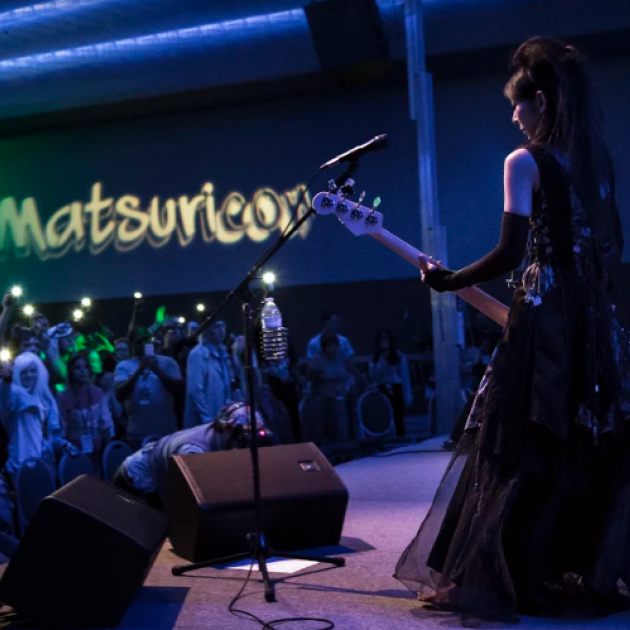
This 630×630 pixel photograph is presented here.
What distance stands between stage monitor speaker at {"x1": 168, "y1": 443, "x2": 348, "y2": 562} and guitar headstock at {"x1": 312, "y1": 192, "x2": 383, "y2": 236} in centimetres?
131

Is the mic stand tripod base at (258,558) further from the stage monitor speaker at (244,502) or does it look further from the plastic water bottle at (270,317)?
the plastic water bottle at (270,317)

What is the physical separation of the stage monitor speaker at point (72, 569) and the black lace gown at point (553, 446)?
0.91 meters

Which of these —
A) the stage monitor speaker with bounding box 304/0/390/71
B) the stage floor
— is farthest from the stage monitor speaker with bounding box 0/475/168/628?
the stage monitor speaker with bounding box 304/0/390/71

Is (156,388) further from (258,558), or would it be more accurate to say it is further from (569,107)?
(569,107)

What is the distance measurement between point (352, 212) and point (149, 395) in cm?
500

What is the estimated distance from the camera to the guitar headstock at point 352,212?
2.96 m

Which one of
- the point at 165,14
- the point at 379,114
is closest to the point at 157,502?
the point at 165,14

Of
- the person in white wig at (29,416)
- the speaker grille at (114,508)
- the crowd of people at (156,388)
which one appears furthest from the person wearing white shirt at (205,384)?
the speaker grille at (114,508)

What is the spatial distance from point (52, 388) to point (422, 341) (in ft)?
18.6

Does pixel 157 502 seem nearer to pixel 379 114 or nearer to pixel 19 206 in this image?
pixel 379 114

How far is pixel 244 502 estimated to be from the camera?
3.71 metres

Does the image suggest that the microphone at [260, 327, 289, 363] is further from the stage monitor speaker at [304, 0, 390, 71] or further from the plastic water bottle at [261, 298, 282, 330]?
the stage monitor speaker at [304, 0, 390, 71]

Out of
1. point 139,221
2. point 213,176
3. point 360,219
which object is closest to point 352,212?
point 360,219

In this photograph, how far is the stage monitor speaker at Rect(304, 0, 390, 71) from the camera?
928 cm
